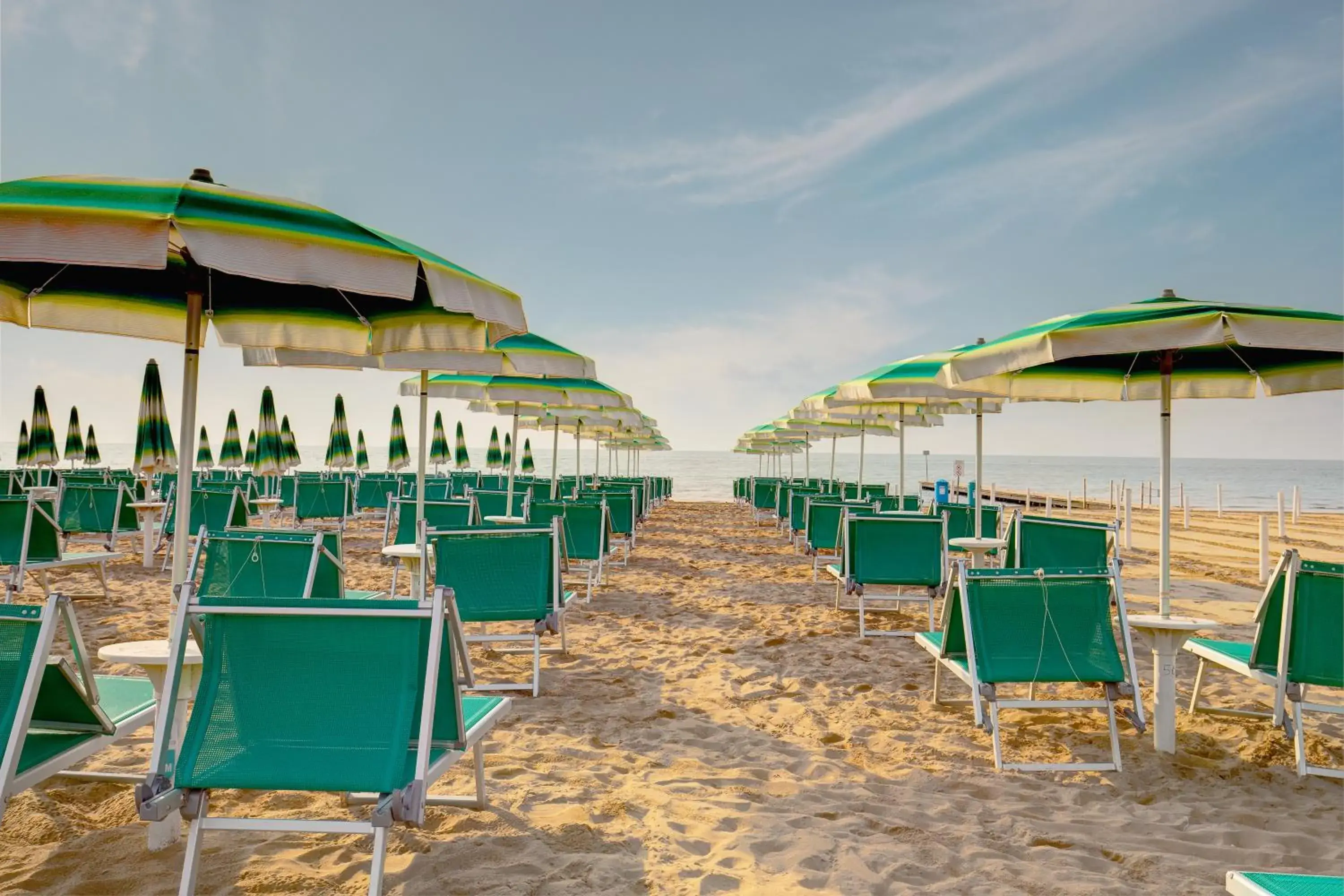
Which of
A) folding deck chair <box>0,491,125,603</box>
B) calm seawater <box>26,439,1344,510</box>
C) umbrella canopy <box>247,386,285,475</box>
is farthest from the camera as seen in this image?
calm seawater <box>26,439,1344,510</box>

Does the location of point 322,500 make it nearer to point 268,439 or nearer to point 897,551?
point 268,439

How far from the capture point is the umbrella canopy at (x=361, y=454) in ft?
55.5

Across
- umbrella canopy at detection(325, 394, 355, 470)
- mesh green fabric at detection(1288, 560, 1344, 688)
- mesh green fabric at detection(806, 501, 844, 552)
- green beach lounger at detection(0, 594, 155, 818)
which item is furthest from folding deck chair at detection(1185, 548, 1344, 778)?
umbrella canopy at detection(325, 394, 355, 470)

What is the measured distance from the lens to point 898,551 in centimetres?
571

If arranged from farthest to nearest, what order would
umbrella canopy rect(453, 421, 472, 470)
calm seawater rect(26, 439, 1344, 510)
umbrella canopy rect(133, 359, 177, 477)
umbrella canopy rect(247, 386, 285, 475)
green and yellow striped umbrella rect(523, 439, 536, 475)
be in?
calm seawater rect(26, 439, 1344, 510), green and yellow striped umbrella rect(523, 439, 536, 475), umbrella canopy rect(453, 421, 472, 470), umbrella canopy rect(247, 386, 285, 475), umbrella canopy rect(133, 359, 177, 477)

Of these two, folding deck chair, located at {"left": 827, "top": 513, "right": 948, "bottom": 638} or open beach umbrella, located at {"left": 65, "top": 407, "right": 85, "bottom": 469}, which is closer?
folding deck chair, located at {"left": 827, "top": 513, "right": 948, "bottom": 638}

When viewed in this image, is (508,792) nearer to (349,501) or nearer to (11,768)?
(11,768)

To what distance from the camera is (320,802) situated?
2758 mm

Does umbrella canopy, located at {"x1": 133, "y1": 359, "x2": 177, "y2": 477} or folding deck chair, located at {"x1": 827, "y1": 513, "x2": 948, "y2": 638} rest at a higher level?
umbrella canopy, located at {"x1": 133, "y1": 359, "x2": 177, "y2": 477}

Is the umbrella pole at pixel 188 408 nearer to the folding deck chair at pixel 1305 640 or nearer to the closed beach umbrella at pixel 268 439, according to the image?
the folding deck chair at pixel 1305 640

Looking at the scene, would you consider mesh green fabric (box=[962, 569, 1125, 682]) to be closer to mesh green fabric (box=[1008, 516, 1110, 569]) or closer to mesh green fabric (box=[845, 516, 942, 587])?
mesh green fabric (box=[1008, 516, 1110, 569])

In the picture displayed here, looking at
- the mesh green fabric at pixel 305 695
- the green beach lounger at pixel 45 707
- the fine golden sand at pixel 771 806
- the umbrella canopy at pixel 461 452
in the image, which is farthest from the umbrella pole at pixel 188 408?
the umbrella canopy at pixel 461 452

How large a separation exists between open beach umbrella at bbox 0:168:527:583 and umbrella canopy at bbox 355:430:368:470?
1352cm

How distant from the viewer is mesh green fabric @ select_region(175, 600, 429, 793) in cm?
199
